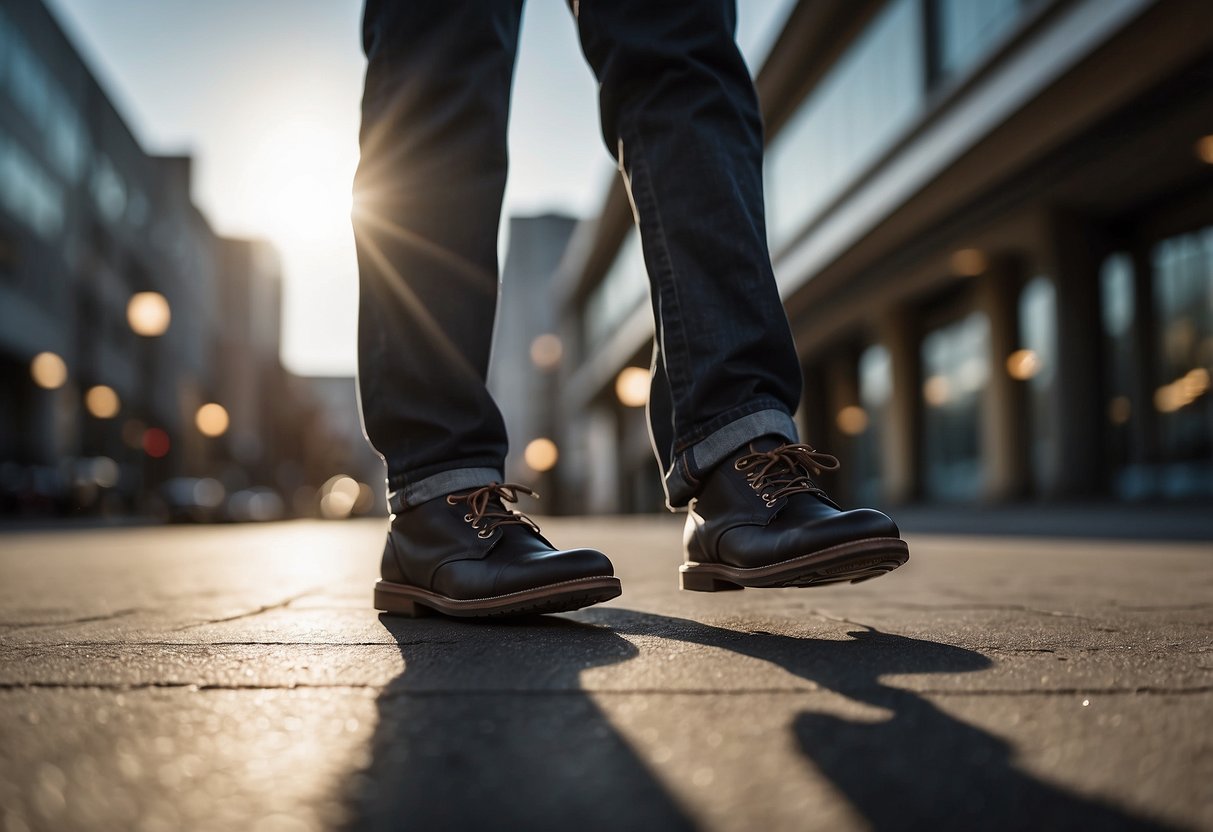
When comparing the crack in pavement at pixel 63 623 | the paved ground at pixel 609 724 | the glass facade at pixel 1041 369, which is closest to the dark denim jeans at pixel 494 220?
the paved ground at pixel 609 724

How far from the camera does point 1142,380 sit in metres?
12.1

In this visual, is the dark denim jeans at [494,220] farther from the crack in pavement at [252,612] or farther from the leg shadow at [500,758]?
the leg shadow at [500,758]

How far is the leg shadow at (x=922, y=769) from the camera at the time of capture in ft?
1.66

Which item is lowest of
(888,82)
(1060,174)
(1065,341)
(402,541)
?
(402,541)

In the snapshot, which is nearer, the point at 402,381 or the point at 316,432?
the point at 402,381

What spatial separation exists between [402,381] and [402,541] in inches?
9.0

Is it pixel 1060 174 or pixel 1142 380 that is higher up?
pixel 1060 174

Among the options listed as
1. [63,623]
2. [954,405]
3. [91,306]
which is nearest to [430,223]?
[63,623]

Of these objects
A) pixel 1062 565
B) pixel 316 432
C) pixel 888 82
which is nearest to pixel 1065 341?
pixel 888 82

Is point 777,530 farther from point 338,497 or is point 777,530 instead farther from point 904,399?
point 338,497

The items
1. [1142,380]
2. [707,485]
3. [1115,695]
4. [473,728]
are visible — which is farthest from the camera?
[1142,380]

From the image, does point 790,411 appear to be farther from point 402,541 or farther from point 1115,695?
point 1115,695

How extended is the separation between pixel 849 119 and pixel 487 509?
1393 centimetres

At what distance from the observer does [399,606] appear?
1483 millimetres
